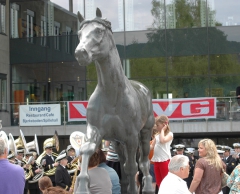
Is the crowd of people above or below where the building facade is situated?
below

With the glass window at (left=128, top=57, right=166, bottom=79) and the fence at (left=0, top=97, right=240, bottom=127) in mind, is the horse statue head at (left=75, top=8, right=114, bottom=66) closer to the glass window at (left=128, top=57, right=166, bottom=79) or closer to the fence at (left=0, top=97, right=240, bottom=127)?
the fence at (left=0, top=97, right=240, bottom=127)

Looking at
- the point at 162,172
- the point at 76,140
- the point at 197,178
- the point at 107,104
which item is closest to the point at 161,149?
the point at 162,172

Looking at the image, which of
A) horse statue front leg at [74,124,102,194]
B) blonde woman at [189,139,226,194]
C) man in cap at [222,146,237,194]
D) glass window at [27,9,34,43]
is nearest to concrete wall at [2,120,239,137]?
man in cap at [222,146,237,194]

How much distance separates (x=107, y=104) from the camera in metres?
6.97

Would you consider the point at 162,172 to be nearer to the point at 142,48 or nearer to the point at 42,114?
the point at 42,114

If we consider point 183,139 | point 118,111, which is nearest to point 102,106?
point 118,111

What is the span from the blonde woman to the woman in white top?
0.99 meters

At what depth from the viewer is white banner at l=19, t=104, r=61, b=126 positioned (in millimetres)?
24922

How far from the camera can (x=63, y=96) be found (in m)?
30.5

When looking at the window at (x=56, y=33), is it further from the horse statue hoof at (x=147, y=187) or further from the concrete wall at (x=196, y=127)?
the horse statue hoof at (x=147, y=187)

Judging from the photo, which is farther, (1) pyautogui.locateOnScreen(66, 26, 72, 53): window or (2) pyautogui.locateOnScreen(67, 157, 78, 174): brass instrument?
(1) pyautogui.locateOnScreen(66, 26, 72, 53): window

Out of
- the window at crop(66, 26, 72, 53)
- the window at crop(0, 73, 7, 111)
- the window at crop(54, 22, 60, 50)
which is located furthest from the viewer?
the window at crop(0, 73, 7, 111)

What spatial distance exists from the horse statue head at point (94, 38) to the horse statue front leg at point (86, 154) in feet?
2.93

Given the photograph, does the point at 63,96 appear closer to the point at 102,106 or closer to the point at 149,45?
the point at 149,45
